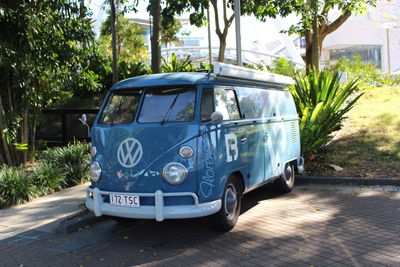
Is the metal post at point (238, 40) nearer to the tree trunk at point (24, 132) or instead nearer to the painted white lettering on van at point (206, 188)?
the painted white lettering on van at point (206, 188)

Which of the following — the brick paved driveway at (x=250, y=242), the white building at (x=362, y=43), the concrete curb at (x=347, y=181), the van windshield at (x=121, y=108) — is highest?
the white building at (x=362, y=43)

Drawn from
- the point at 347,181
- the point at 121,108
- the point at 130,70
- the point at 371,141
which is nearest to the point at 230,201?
the point at 121,108

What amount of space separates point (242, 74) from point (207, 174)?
5.76 feet

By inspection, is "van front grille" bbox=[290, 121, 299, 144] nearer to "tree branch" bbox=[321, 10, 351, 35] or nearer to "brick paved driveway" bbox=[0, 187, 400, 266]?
"brick paved driveway" bbox=[0, 187, 400, 266]

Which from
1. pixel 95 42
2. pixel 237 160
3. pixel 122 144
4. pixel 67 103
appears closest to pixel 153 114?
pixel 122 144

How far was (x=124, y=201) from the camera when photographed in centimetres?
514

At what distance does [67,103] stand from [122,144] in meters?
12.6

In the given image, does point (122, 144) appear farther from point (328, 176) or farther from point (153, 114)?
point (328, 176)

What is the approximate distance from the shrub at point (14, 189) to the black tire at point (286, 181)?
14.4 ft

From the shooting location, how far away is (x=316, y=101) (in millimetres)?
9977

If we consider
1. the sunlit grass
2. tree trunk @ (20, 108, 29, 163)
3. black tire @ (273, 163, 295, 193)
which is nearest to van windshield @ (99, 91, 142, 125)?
black tire @ (273, 163, 295, 193)

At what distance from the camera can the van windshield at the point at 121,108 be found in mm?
5551

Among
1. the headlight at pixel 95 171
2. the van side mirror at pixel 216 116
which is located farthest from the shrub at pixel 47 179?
the van side mirror at pixel 216 116

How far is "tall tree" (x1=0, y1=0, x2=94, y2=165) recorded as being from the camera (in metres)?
8.87
